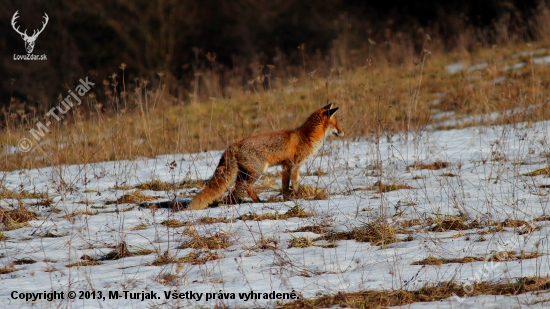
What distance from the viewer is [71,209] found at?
24.1 ft

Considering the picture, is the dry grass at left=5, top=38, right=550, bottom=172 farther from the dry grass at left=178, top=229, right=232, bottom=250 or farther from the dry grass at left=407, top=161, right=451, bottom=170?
the dry grass at left=178, top=229, right=232, bottom=250

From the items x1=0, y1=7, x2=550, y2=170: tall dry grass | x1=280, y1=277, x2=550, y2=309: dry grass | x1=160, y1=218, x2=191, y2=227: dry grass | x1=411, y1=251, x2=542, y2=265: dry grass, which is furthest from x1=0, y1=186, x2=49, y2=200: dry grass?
x1=411, y1=251, x2=542, y2=265: dry grass

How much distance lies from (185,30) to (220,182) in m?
22.3

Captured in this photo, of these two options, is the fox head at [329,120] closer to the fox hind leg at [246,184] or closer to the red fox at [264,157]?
the red fox at [264,157]

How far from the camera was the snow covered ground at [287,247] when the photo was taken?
180 inches

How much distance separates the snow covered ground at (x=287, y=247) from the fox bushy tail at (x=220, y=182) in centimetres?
18

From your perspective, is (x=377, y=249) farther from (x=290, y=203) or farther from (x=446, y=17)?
(x=446, y=17)

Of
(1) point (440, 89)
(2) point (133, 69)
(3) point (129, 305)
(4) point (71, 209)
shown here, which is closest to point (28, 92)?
(2) point (133, 69)

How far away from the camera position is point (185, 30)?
2836 centimetres

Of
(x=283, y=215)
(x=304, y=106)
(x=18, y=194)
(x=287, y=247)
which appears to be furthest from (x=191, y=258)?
(x=304, y=106)

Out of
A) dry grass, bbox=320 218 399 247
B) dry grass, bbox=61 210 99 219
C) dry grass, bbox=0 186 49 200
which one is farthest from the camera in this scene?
dry grass, bbox=0 186 49 200

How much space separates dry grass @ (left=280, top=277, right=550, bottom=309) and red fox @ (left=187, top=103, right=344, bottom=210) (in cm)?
285

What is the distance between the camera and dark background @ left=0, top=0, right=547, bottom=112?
26297 millimetres

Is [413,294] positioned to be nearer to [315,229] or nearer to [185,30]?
[315,229]
